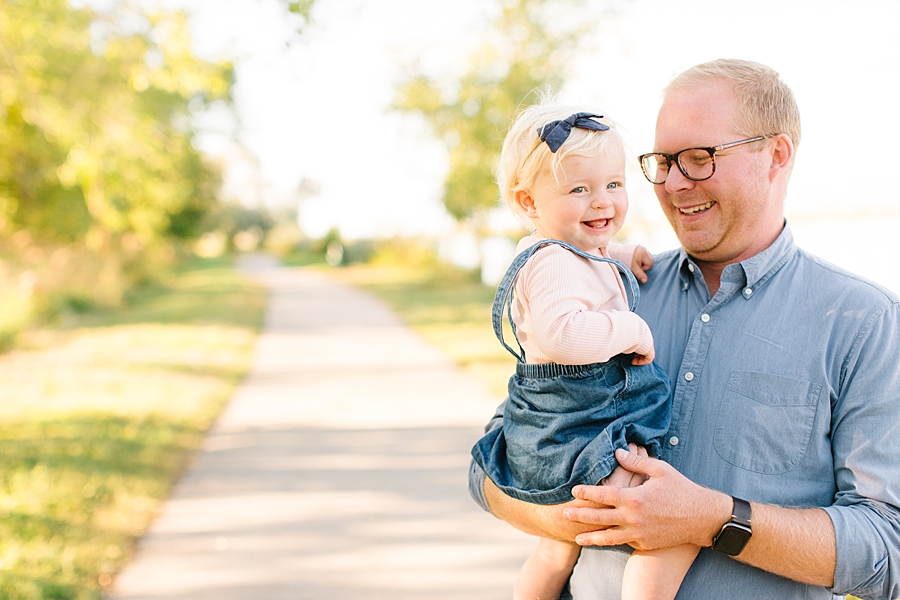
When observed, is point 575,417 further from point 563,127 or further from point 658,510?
point 563,127

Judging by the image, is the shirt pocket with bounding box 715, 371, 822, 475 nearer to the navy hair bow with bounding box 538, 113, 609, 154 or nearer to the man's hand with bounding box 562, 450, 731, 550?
the man's hand with bounding box 562, 450, 731, 550

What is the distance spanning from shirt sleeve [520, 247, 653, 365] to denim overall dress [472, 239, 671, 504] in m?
0.05

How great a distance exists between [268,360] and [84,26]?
5297 mm

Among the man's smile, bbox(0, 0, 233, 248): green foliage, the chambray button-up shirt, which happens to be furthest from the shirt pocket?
bbox(0, 0, 233, 248): green foliage

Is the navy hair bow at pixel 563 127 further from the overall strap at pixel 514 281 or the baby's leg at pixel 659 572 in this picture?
the baby's leg at pixel 659 572

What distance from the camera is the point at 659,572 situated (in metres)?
1.84

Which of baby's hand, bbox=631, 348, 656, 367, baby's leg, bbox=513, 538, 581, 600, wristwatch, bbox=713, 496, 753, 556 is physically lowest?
baby's leg, bbox=513, 538, 581, 600

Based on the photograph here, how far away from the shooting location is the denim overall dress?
6.29 feet

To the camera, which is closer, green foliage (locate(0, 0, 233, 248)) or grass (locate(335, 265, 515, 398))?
green foliage (locate(0, 0, 233, 248))

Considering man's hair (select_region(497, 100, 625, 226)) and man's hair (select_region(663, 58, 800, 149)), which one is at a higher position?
man's hair (select_region(663, 58, 800, 149))

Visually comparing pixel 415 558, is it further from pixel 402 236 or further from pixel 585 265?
pixel 402 236

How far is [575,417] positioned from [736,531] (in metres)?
0.47

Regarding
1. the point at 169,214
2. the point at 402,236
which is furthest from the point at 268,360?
the point at 169,214

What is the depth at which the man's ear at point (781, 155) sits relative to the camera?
207 centimetres
